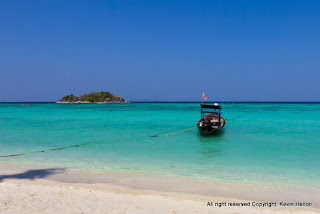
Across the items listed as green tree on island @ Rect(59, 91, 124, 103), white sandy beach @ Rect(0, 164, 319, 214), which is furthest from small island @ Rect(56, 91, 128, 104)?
white sandy beach @ Rect(0, 164, 319, 214)

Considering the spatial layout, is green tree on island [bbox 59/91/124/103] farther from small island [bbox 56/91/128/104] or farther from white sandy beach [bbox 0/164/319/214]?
white sandy beach [bbox 0/164/319/214]

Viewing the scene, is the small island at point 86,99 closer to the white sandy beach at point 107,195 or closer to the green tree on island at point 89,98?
the green tree on island at point 89,98

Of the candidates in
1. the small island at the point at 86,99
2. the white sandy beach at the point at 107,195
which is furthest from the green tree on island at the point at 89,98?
the white sandy beach at the point at 107,195

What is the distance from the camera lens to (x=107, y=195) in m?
7.66

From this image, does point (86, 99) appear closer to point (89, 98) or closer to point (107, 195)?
point (89, 98)

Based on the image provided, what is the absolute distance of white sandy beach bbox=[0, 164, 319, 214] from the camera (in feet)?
21.4

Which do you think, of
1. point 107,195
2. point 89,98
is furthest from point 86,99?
point 107,195

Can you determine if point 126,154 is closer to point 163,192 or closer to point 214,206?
point 163,192

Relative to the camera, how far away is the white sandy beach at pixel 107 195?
654cm

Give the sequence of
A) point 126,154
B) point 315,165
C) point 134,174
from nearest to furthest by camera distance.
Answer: point 134,174 → point 315,165 → point 126,154

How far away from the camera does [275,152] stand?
15.8 meters

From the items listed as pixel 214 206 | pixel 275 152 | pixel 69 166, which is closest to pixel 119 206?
pixel 214 206

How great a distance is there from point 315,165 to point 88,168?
38.8ft

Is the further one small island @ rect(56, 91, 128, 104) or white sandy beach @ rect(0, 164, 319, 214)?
small island @ rect(56, 91, 128, 104)
